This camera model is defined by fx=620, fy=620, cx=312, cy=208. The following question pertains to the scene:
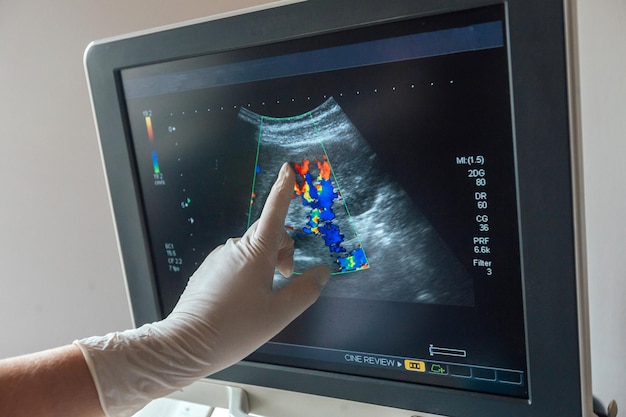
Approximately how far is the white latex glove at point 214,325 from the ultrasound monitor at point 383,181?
0.14 feet

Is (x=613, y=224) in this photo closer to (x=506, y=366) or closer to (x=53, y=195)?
(x=506, y=366)

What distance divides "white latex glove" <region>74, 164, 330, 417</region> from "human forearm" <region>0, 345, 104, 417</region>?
14 mm

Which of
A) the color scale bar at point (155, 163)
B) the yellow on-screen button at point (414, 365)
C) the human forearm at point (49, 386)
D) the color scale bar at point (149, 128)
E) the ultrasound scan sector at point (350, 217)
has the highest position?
the color scale bar at point (149, 128)

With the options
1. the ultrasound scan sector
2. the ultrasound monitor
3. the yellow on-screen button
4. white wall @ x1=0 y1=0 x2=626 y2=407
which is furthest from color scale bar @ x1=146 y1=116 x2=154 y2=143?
the yellow on-screen button

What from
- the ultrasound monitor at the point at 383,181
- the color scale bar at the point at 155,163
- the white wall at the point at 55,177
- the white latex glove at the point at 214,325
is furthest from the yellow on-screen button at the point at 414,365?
the white wall at the point at 55,177

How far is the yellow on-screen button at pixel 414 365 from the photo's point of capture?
82 cm

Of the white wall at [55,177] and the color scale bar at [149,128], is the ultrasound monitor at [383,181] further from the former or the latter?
the white wall at [55,177]

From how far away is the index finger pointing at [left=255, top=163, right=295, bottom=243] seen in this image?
33.1 inches

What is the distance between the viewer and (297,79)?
82cm

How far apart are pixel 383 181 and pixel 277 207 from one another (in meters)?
0.15

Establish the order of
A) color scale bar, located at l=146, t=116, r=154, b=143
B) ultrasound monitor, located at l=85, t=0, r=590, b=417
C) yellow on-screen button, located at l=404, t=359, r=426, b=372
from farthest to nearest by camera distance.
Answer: color scale bar, located at l=146, t=116, r=154, b=143 < yellow on-screen button, located at l=404, t=359, r=426, b=372 < ultrasound monitor, located at l=85, t=0, r=590, b=417

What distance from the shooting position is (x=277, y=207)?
2.77 ft

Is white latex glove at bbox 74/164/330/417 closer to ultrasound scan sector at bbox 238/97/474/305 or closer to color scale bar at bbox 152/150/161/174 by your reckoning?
ultrasound scan sector at bbox 238/97/474/305

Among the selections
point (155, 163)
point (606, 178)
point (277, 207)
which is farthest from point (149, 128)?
point (606, 178)
